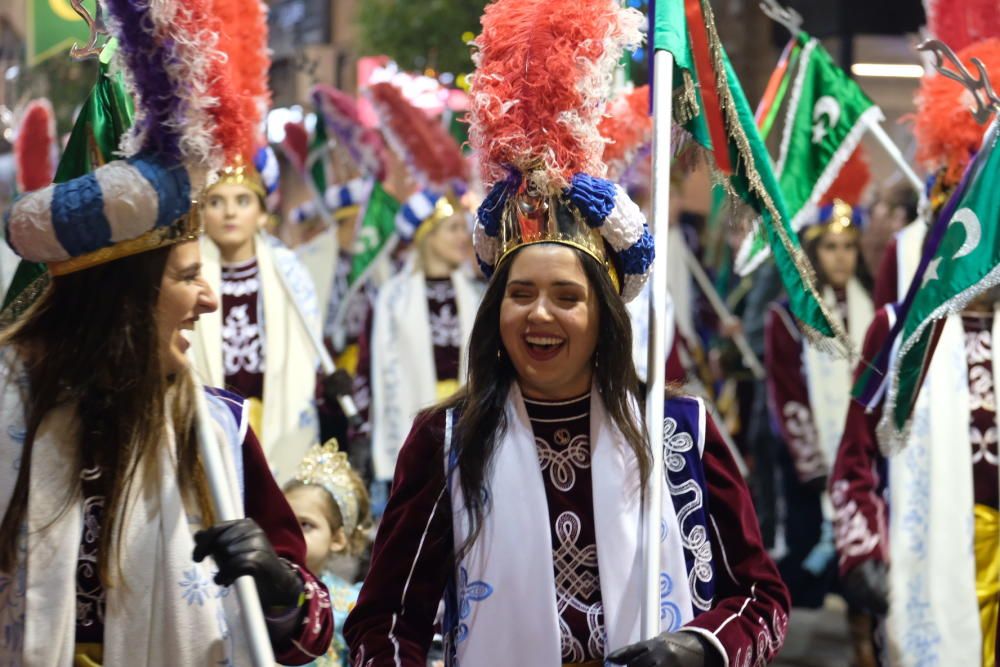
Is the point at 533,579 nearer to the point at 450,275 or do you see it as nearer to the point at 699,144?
the point at 699,144

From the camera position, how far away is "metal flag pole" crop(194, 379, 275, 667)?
3.00 metres

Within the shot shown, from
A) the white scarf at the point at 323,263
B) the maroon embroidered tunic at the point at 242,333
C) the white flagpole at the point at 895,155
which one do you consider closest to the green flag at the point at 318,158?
the white scarf at the point at 323,263

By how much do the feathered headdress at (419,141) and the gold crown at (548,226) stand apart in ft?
17.2

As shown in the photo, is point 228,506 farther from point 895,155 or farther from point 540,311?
point 895,155

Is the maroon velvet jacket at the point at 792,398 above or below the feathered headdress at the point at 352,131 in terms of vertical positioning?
below

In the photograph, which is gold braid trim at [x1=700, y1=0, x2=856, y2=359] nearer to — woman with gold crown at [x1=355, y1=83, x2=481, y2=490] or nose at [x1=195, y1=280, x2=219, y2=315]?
nose at [x1=195, y1=280, x2=219, y2=315]

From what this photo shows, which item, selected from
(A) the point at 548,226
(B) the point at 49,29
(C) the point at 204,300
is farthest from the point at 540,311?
(B) the point at 49,29

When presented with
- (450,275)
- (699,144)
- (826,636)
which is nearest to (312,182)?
(450,275)

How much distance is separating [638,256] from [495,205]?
13.2 inches

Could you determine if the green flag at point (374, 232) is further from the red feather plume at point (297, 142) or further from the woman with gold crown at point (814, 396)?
the woman with gold crown at point (814, 396)

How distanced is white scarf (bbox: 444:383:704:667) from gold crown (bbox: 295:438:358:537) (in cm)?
201

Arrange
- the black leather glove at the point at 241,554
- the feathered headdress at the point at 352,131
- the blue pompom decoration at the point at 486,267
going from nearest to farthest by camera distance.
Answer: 1. the black leather glove at the point at 241,554
2. the blue pompom decoration at the point at 486,267
3. the feathered headdress at the point at 352,131

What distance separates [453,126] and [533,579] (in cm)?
656

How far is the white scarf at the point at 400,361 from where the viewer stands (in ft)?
24.9
